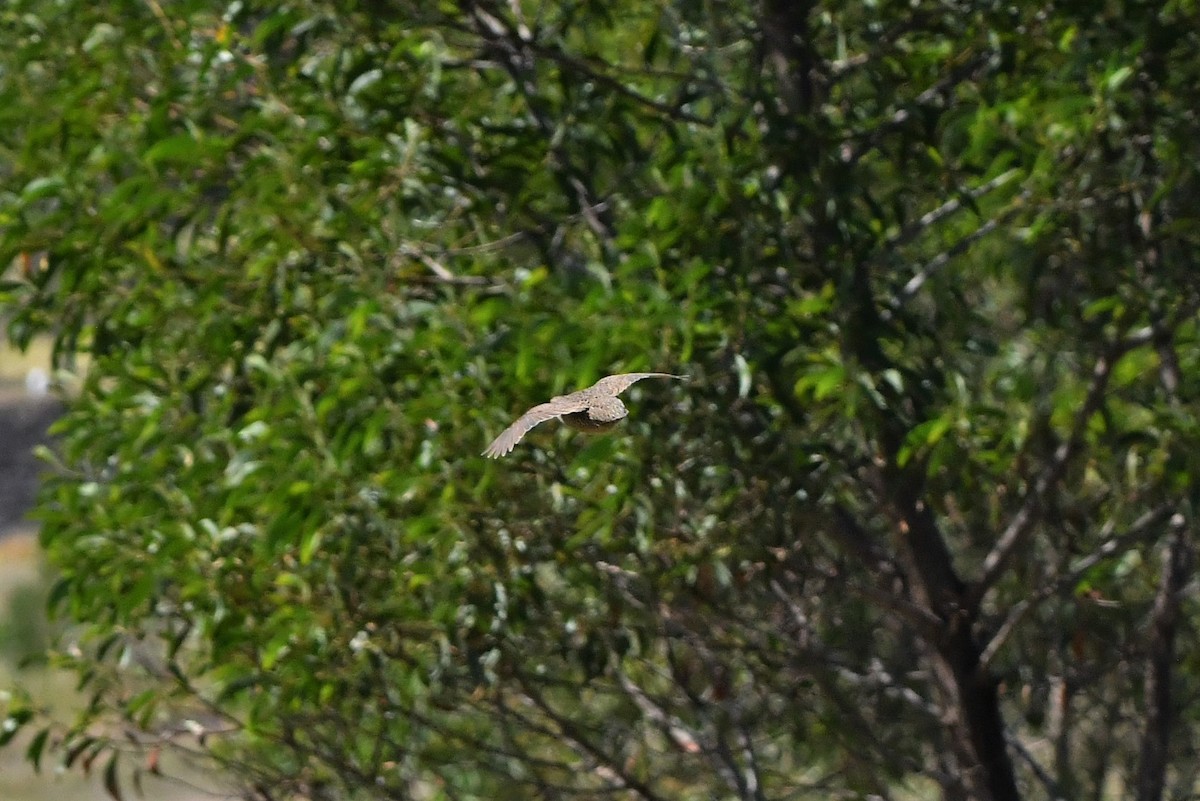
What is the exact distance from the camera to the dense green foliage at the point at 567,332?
409 cm

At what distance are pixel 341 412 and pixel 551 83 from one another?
4.61ft

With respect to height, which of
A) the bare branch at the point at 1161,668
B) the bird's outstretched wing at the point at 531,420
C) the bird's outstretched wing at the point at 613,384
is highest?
the bare branch at the point at 1161,668

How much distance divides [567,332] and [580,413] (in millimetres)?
551

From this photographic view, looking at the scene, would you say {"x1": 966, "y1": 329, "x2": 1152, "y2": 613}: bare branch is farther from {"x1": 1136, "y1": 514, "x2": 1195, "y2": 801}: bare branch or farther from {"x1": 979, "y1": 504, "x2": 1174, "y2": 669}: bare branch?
{"x1": 1136, "y1": 514, "x2": 1195, "y2": 801}: bare branch

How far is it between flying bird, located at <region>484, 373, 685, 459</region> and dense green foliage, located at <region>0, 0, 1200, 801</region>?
307 mm

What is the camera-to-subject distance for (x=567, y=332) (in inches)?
151

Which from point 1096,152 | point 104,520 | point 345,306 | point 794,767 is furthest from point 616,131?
point 794,767

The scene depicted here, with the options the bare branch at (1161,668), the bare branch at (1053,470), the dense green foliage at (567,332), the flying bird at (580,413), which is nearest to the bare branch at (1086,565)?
the dense green foliage at (567,332)

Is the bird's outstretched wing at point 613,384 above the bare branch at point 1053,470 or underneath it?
underneath

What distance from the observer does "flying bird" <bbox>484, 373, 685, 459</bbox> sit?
10.6 ft

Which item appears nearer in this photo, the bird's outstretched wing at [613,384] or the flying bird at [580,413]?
the flying bird at [580,413]

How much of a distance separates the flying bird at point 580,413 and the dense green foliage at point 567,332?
31 centimetres

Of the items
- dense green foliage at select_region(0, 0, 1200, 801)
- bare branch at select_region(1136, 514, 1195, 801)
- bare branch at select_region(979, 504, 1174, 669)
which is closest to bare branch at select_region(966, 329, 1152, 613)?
dense green foliage at select_region(0, 0, 1200, 801)

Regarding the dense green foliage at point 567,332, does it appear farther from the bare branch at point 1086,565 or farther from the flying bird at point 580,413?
the flying bird at point 580,413
